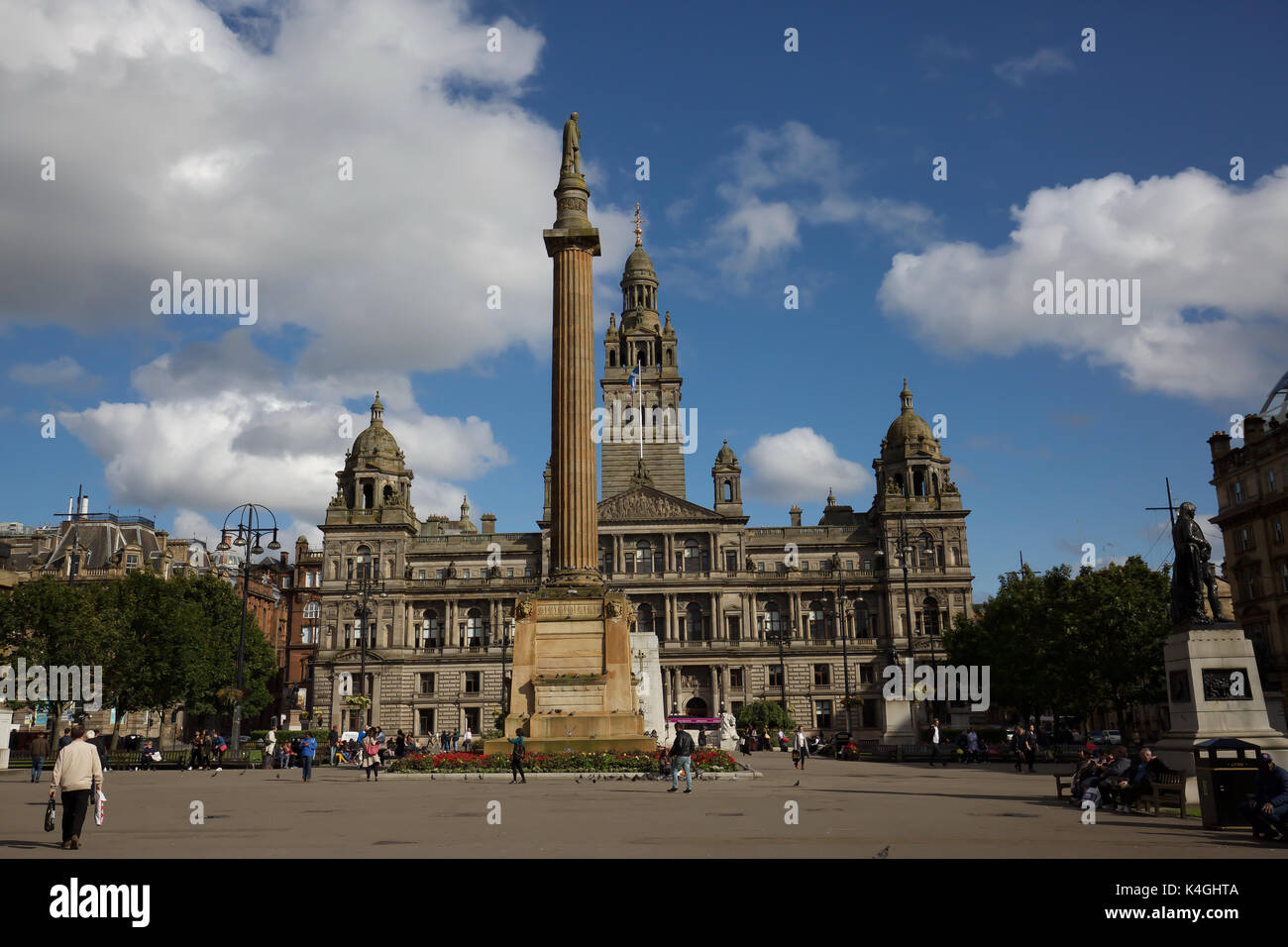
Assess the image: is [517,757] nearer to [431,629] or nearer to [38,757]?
[38,757]

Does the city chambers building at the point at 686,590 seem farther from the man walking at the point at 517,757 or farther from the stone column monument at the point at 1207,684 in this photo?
the stone column monument at the point at 1207,684

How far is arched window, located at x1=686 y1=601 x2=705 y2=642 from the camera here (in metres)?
92.5

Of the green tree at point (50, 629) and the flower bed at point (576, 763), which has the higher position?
the green tree at point (50, 629)

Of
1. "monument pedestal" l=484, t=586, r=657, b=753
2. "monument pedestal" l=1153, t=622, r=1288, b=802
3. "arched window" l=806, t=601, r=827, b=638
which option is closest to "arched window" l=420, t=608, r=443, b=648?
"arched window" l=806, t=601, r=827, b=638

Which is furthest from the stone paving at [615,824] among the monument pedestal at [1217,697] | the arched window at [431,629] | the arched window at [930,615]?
the arched window at [431,629]

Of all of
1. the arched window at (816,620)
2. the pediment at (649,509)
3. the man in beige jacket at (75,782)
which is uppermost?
the pediment at (649,509)

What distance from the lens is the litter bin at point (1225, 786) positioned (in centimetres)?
1521

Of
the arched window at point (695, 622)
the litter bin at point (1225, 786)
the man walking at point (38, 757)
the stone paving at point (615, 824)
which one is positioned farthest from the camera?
the arched window at point (695, 622)

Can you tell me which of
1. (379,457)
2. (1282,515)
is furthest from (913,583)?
(379,457)

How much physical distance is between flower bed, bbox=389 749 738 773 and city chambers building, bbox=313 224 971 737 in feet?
195

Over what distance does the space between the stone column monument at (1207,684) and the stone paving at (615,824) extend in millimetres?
2792

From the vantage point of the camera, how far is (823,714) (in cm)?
9044
